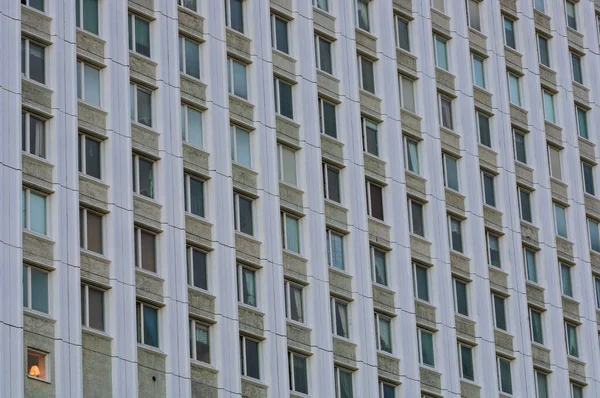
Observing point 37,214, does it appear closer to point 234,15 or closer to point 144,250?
point 144,250

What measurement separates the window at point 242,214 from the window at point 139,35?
6010 millimetres

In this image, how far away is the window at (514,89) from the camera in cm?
8875

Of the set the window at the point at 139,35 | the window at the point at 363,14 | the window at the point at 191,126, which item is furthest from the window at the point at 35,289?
the window at the point at 363,14

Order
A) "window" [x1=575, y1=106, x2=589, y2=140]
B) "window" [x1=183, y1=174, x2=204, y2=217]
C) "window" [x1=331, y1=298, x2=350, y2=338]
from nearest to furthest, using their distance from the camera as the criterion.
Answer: "window" [x1=183, y1=174, x2=204, y2=217], "window" [x1=331, y1=298, x2=350, y2=338], "window" [x1=575, y1=106, x2=589, y2=140]

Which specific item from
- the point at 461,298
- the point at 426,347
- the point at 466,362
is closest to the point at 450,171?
the point at 461,298

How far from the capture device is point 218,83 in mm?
75062

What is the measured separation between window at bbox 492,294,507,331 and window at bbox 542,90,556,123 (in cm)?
1013

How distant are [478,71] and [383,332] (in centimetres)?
1496

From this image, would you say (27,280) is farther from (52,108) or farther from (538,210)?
(538,210)

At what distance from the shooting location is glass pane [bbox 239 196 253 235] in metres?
73.9

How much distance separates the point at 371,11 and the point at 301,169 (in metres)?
9.20

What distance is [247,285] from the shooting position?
73188mm

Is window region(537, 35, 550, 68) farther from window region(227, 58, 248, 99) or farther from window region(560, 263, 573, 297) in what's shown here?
Answer: window region(227, 58, 248, 99)

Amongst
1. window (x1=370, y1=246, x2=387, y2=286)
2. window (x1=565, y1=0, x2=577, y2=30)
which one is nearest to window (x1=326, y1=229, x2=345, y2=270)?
window (x1=370, y1=246, x2=387, y2=286)
